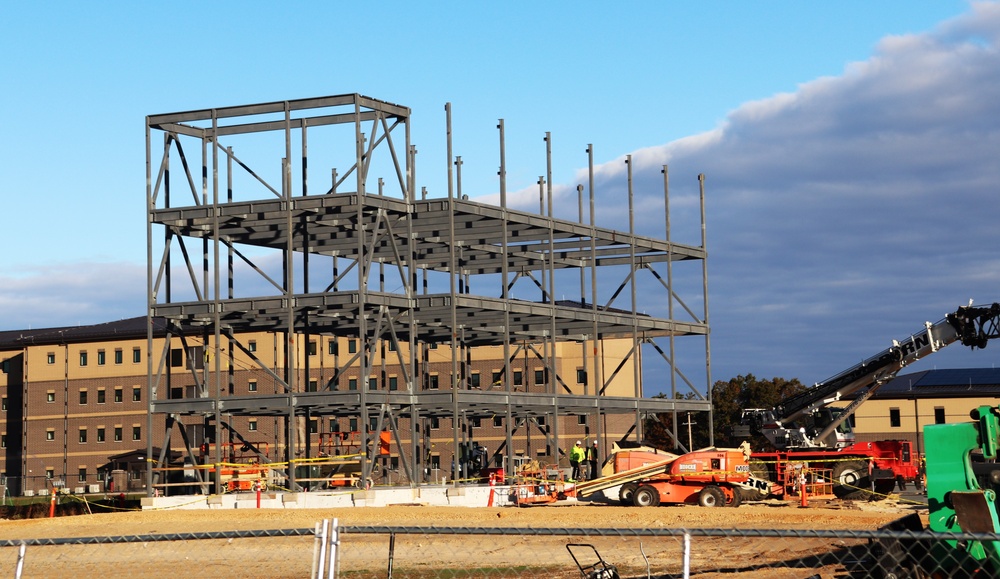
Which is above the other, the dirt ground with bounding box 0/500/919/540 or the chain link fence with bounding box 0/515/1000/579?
the chain link fence with bounding box 0/515/1000/579

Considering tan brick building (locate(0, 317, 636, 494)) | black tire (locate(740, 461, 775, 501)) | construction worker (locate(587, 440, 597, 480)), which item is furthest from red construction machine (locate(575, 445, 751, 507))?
tan brick building (locate(0, 317, 636, 494))

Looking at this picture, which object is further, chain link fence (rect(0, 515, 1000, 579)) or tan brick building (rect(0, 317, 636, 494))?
tan brick building (rect(0, 317, 636, 494))

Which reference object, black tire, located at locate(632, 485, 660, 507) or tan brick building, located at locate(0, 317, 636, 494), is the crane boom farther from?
tan brick building, located at locate(0, 317, 636, 494)

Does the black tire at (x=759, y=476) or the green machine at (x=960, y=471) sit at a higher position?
the green machine at (x=960, y=471)

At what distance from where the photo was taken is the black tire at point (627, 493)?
1457 inches

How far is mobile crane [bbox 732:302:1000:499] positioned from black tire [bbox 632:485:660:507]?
2.73m

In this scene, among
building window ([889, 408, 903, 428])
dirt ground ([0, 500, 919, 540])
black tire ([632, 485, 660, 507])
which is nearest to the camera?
dirt ground ([0, 500, 919, 540])

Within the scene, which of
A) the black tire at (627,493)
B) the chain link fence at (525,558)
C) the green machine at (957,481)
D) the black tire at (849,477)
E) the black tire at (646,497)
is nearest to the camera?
the green machine at (957,481)

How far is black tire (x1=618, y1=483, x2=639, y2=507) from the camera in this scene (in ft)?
121

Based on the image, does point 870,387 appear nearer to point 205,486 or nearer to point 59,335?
point 205,486

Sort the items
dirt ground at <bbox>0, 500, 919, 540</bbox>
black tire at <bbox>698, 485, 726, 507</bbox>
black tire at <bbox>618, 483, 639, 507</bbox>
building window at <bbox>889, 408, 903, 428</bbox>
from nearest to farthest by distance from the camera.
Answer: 1. dirt ground at <bbox>0, 500, 919, 540</bbox>
2. black tire at <bbox>698, 485, 726, 507</bbox>
3. black tire at <bbox>618, 483, 639, 507</bbox>
4. building window at <bbox>889, 408, 903, 428</bbox>

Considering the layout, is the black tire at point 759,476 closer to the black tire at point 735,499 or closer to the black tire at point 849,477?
the black tire at point 735,499

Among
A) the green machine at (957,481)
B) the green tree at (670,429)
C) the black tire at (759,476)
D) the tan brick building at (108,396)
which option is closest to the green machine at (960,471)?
the green machine at (957,481)

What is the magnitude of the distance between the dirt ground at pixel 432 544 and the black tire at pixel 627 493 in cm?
72
